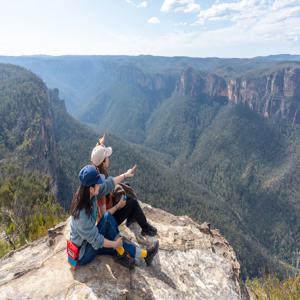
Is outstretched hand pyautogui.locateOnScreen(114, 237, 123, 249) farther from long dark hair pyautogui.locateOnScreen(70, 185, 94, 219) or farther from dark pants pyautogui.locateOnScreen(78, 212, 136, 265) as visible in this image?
long dark hair pyautogui.locateOnScreen(70, 185, 94, 219)

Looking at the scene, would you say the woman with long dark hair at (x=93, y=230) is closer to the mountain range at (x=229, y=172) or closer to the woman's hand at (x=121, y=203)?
the woman's hand at (x=121, y=203)

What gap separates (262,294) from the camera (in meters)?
10.3

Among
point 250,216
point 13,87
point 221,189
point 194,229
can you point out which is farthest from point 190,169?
point 194,229

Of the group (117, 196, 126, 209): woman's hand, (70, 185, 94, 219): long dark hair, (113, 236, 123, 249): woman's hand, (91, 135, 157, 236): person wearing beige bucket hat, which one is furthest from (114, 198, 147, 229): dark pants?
(70, 185, 94, 219): long dark hair

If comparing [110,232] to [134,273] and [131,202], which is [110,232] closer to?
[134,273]

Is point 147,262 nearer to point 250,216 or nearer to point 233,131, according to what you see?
point 250,216

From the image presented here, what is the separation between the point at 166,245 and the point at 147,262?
157cm

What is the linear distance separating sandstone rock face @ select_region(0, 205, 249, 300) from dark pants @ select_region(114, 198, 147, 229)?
577 millimetres

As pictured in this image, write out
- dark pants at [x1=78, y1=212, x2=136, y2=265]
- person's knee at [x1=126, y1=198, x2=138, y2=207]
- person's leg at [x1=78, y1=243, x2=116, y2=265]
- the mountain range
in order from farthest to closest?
the mountain range → person's knee at [x1=126, y1=198, x2=138, y2=207] → dark pants at [x1=78, y1=212, x2=136, y2=265] → person's leg at [x1=78, y1=243, x2=116, y2=265]

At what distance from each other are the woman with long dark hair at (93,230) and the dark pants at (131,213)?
1.67 meters

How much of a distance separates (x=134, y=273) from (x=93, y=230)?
1886 mm

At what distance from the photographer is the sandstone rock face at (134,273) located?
819 cm

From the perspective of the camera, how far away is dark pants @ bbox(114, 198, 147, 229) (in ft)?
36.1

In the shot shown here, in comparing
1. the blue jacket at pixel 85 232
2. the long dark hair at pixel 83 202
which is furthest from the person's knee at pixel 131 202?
the long dark hair at pixel 83 202
